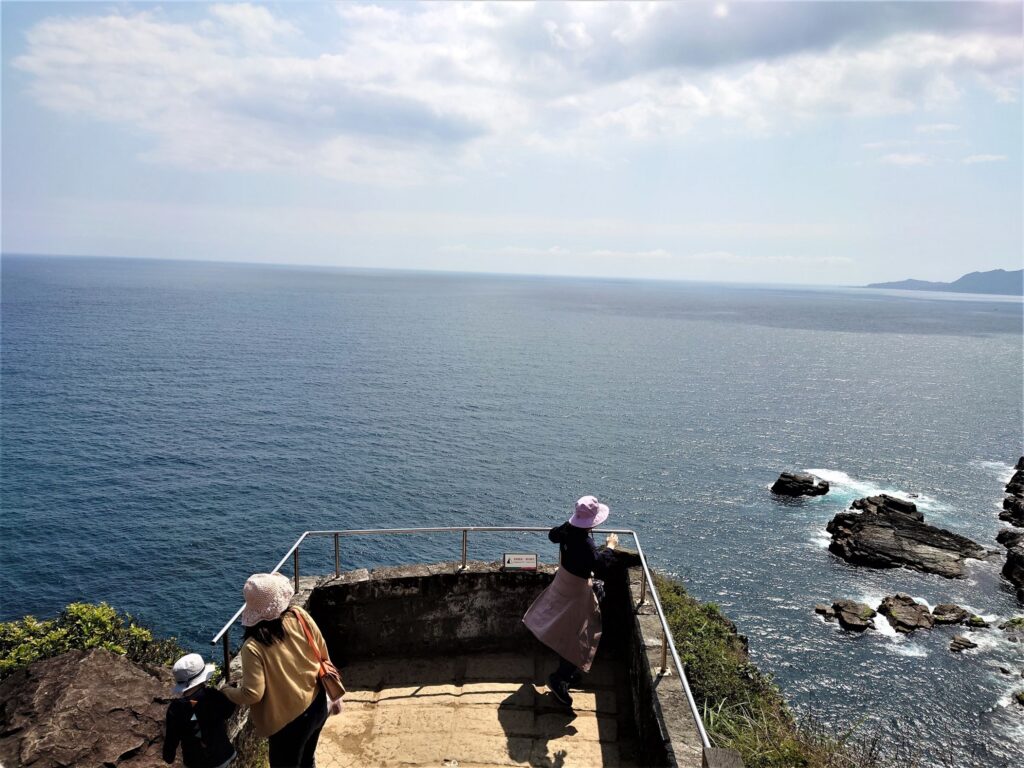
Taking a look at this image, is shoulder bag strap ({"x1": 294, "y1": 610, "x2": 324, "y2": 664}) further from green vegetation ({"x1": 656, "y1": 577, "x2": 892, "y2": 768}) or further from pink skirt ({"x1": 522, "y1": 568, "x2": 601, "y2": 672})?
green vegetation ({"x1": 656, "y1": 577, "x2": 892, "y2": 768})

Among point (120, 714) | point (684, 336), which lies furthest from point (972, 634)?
point (684, 336)

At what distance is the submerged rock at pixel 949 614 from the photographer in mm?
30797

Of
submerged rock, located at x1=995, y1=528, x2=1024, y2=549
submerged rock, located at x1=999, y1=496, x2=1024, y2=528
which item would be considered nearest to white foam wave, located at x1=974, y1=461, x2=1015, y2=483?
submerged rock, located at x1=999, y1=496, x2=1024, y2=528

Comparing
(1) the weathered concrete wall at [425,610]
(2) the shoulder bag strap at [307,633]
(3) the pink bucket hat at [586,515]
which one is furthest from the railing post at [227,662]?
(3) the pink bucket hat at [586,515]

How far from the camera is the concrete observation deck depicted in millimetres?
6262

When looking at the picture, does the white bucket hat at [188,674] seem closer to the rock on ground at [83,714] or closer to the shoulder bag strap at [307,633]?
the shoulder bag strap at [307,633]

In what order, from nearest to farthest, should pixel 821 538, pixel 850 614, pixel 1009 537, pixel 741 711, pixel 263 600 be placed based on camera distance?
pixel 263 600
pixel 741 711
pixel 850 614
pixel 1009 537
pixel 821 538

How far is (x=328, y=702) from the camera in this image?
16.0 ft

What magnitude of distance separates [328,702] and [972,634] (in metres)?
34.4

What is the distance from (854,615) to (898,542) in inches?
378

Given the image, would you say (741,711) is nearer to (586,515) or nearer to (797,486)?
(586,515)

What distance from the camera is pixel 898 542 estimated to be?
125ft

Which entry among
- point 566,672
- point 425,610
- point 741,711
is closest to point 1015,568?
point 741,711

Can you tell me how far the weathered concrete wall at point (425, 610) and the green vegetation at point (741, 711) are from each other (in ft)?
8.39
